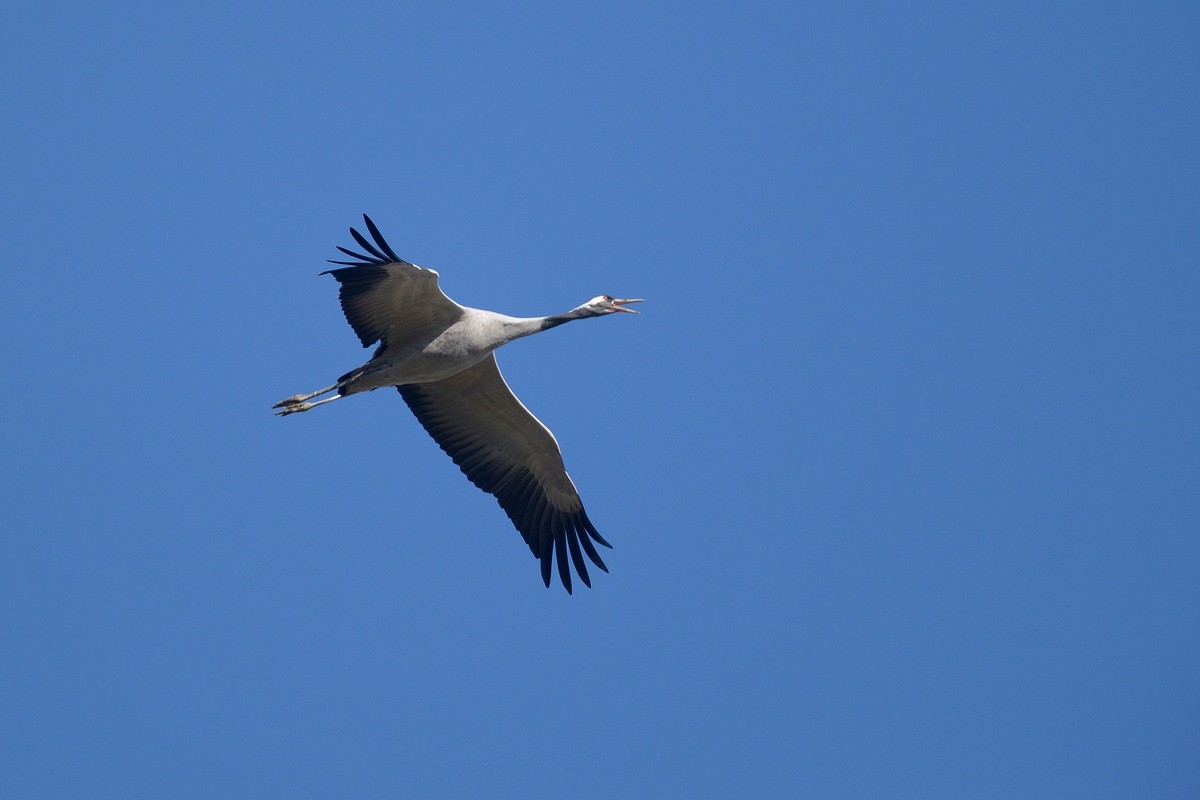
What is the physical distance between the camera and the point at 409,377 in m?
15.1

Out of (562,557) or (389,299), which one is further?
(562,557)

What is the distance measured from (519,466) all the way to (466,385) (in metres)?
1.36

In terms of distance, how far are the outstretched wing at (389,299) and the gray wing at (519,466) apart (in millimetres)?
1069

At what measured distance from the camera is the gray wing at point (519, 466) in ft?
52.4

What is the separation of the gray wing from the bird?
0.01m

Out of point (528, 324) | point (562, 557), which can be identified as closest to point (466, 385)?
point (528, 324)

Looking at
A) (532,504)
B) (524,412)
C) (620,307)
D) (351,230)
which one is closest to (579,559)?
(532,504)


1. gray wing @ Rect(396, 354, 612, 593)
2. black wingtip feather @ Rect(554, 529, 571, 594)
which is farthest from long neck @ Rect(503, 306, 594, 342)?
black wingtip feather @ Rect(554, 529, 571, 594)

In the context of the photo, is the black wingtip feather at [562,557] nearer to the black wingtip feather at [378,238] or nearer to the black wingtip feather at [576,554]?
the black wingtip feather at [576,554]

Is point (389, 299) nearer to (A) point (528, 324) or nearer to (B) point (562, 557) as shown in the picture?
(A) point (528, 324)

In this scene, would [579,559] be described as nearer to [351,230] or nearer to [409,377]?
[409,377]

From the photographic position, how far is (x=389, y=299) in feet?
48.2

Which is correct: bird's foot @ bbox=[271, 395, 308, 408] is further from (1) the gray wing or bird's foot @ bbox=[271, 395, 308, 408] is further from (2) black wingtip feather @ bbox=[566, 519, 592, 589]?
(2) black wingtip feather @ bbox=[566, 519, 592, 589]

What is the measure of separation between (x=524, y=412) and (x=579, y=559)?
1.96m
